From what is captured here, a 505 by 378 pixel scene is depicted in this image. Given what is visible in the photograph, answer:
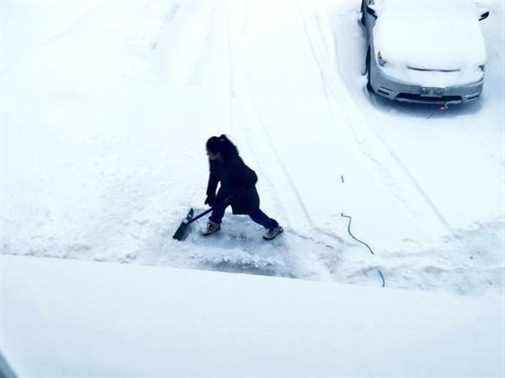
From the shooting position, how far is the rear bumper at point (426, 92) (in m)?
7.05

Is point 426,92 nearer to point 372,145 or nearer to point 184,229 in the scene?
point 372,145

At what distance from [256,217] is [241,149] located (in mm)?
1747

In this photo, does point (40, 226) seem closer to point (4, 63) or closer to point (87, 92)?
point (87, 92)

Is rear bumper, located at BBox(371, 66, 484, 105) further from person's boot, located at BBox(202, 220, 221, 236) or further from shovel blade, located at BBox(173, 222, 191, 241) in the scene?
shovel blade, located at BBox(173, 222, 191, 241)

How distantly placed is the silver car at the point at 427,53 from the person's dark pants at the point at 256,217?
324cm

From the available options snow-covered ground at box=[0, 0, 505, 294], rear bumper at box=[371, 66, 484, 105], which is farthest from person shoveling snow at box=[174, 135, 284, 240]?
rear bumper at box=[371, 66, 484, 105]

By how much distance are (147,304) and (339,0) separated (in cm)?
859

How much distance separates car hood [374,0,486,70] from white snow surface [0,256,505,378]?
4.19 metres

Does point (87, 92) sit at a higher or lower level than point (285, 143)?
higher

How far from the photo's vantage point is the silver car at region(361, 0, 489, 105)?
7113 mm

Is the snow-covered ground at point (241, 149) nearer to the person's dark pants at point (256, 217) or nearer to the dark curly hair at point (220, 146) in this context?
the person's dark pants at point (256, 217)

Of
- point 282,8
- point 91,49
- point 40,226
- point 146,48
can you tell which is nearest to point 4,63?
point 91,49

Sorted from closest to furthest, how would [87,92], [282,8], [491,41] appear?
[87,92]
[491,41]
[282,8]

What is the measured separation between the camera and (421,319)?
3875 millimetres
